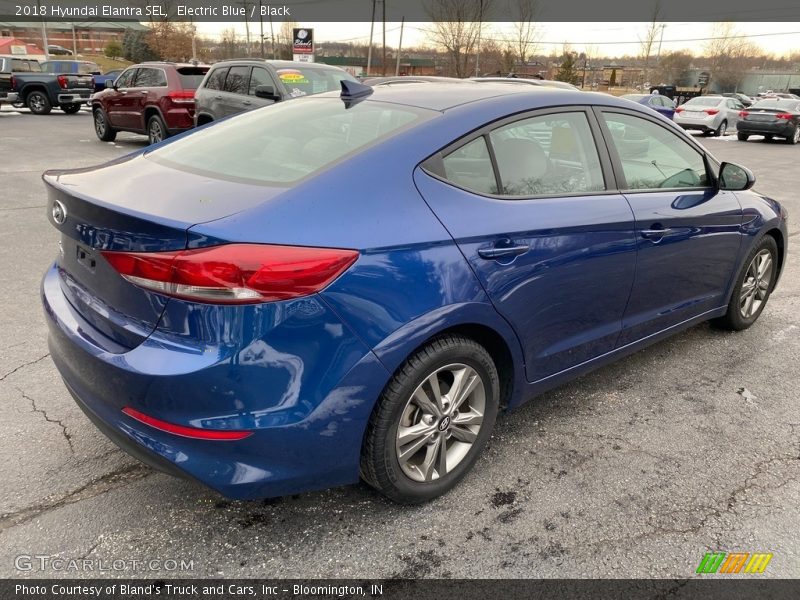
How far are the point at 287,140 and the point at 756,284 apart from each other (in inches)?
141

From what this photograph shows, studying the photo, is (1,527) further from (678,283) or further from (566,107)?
(678,283)

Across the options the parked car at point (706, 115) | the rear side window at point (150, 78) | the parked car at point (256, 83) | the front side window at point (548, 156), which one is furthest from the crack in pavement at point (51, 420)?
the parked car at point (706, 115)

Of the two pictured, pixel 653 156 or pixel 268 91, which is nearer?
pixel 653 156

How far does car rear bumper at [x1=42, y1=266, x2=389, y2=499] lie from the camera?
199 centimetres

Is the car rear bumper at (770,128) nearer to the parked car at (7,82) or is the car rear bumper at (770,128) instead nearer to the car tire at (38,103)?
the car tire at (38,103)

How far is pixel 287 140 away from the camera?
2762 millimetres

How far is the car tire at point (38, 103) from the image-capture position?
69.7ft

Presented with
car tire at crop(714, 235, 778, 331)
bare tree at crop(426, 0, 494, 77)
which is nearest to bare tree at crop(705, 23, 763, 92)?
bare tree at crop(426, 0, 494, 77)

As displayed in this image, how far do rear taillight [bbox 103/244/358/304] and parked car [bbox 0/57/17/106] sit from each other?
2268 centimetres

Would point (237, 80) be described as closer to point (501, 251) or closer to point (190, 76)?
point (190, 76)

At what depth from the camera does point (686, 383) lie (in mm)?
3791

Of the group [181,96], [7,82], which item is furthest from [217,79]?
[7,82]

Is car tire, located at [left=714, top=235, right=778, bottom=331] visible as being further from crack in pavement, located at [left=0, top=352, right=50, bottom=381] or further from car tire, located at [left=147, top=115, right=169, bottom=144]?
car tire, located at [left=147, top=115, right=169, bottom=144]

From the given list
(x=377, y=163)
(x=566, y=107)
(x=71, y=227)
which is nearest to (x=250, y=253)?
(x=377, y=163)
